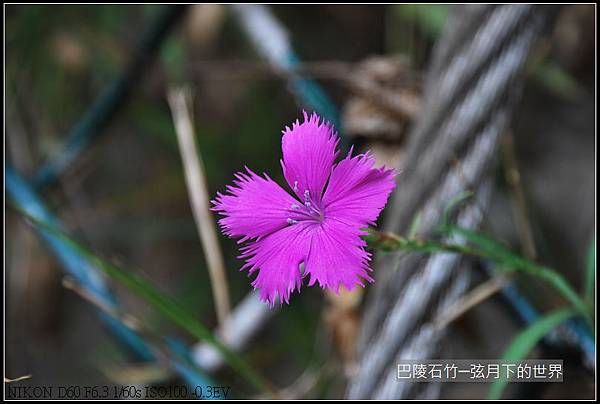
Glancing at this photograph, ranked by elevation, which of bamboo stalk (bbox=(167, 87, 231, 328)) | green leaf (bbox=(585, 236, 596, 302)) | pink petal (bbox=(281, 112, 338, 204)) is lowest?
pink petal (bbox=(281, 112, 338, 204))

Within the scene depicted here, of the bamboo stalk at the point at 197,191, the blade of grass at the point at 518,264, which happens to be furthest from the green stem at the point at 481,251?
the bamboo stalk at the point at 197,191

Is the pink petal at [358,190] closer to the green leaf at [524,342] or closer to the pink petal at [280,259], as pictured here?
the pink petal at [280,259]

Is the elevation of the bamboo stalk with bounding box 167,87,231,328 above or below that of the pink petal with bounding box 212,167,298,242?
above

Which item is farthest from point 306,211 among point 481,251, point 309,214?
point 481,251

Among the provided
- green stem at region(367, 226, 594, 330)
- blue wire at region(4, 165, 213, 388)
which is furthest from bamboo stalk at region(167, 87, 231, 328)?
green stem at region(367, 226, 594, 330)

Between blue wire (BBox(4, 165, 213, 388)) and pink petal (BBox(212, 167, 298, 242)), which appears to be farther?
blue wire (BBox(4, 165, 213, 388))

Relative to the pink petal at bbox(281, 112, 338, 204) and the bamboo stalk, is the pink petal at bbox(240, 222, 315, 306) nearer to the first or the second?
the pink petal at bbox(281, 112, 338, 204)
